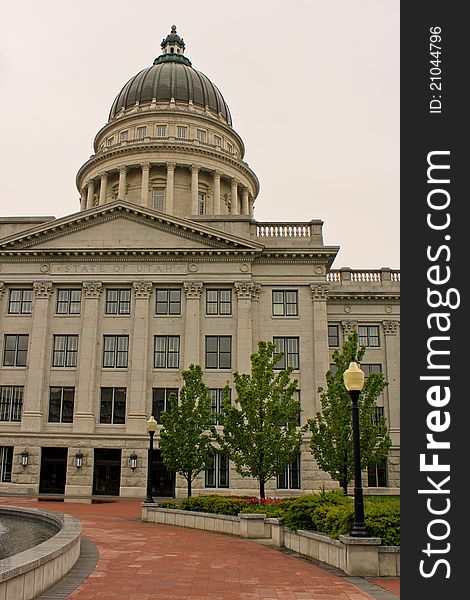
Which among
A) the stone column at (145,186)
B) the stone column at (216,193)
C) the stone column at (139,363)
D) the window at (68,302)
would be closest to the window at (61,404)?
the stone column at (139,363)

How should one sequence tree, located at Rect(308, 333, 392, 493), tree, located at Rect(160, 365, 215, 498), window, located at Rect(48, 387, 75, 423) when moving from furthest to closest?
window, located at Rect(48, 387, 75, 423) < tree, located at Rect(308, 333, 392, 493) < tree, located at Rect(160, 365, 215, 498)

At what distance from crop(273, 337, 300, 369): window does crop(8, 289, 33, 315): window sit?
1730cm

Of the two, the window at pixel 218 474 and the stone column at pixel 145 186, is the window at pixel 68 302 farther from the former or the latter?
the stone column at pixel 145 186

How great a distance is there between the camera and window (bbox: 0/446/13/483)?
41750mm

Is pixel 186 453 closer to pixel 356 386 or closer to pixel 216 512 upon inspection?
pixel 216 512

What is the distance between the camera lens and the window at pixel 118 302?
44031mm

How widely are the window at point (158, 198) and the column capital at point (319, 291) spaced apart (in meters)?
21.9

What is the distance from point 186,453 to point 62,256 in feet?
65.6

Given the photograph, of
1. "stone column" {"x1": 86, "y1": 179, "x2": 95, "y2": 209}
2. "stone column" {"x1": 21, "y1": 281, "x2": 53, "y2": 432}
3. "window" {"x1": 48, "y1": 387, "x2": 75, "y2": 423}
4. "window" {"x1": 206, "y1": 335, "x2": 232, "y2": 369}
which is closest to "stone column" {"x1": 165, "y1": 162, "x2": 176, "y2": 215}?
"stone column" {"x1": 86, "y1": 179, "x2": 95, "y2": 209}

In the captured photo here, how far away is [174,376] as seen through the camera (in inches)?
1677

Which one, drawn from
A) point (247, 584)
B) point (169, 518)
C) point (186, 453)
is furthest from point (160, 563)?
point (186, 453)

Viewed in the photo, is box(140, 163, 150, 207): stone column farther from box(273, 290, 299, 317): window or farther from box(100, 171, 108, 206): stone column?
box(273, 290, 299, 317): window

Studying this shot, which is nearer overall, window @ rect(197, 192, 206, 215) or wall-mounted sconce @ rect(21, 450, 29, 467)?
wall-mounted sconce @ rect(21, 450, 29, 467)

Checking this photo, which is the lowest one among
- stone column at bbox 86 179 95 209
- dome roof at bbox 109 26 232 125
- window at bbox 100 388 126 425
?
window at bbox 100 388 126 425
